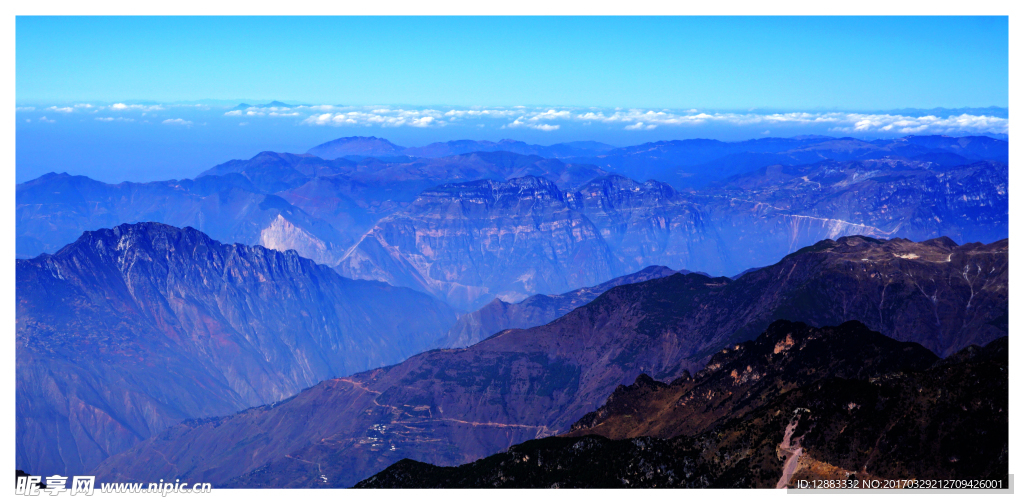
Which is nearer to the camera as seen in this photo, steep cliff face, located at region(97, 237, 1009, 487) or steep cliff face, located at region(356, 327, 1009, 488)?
steep cliff face, located at region(356, 327, 1009, 488)

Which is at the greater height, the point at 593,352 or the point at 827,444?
the point at 827,444

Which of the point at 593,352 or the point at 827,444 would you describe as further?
the point at 593,352

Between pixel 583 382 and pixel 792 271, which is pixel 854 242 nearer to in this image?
pixel 792 271
